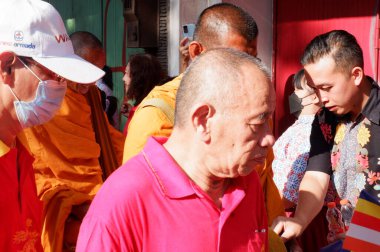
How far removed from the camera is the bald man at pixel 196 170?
1744mm

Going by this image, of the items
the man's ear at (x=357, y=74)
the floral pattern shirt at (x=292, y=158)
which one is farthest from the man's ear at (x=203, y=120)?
the floral pattern shirt at (x=292, y=158)

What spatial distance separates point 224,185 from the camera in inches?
79.7

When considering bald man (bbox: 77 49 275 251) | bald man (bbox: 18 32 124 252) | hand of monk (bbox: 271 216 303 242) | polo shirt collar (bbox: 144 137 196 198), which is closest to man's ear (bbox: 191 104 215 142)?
bald man (bbox: 77 49 275 251)

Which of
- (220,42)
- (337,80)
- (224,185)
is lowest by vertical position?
(224,185)

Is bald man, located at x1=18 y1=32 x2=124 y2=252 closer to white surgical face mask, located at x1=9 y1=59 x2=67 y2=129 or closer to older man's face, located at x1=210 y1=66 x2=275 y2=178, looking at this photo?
white surgical face mask, located at x1=9 y1=59 x2=67 y2=129

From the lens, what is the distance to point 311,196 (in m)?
3.06

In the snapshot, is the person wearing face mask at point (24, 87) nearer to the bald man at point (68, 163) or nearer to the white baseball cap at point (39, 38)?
the white baseball cap at point (39, 38)

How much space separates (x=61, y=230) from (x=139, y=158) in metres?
1.45

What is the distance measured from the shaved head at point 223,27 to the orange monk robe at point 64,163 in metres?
1.02

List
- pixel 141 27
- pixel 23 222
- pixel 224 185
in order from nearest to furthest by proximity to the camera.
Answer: pixel 224 185 → pixel 23 222 → pixel 141 27

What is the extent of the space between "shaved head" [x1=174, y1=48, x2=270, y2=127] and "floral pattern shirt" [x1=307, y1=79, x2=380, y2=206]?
4.41 feet

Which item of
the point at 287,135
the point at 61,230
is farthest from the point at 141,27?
the point at 61,230

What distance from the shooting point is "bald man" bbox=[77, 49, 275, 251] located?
68.7 inches

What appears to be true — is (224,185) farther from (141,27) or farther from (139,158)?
(141,27)
